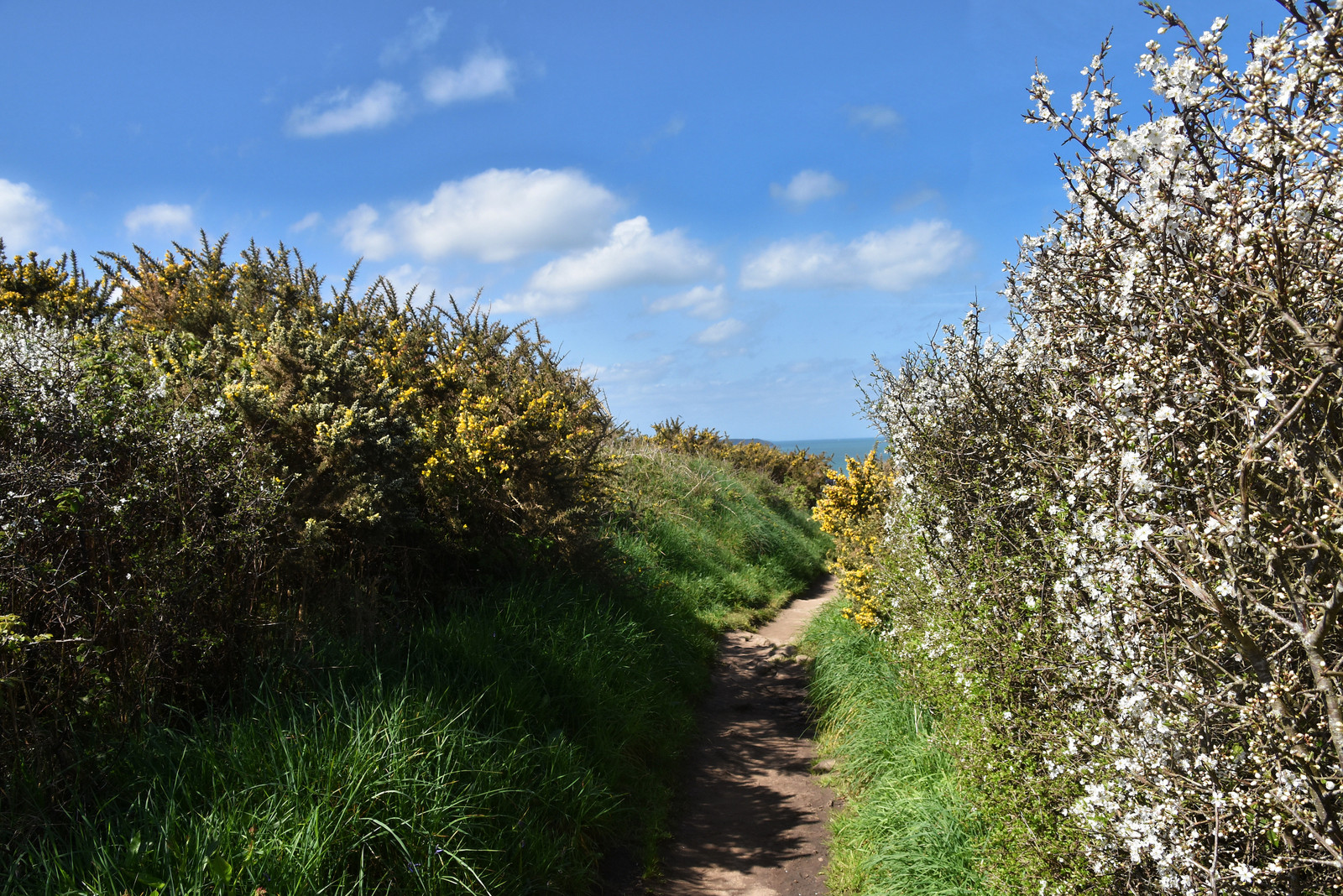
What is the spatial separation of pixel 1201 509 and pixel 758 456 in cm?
2175

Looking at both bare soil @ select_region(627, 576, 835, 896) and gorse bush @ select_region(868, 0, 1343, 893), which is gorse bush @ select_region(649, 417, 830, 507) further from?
gorse bush @ select_region(868, 0, 1343, 893)

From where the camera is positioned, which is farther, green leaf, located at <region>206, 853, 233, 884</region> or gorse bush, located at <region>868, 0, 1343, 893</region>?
green leaf, located at <region>206, 853, 233, 884</region>

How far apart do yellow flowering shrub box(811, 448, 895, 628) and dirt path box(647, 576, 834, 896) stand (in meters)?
1.18

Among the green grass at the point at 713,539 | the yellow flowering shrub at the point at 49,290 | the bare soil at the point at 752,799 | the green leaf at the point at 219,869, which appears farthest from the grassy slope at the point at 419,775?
the yellow flowering shrub at the point at 49,290

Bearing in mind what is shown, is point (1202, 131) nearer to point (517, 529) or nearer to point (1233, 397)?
point (1233, 397)

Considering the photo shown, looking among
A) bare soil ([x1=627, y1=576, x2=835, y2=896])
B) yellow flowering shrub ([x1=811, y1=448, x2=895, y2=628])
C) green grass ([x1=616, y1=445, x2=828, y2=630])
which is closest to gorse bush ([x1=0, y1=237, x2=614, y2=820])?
green grass ([x1=616, y1=445, x2=828, y2=630])

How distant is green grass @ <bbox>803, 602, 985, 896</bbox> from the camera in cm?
384

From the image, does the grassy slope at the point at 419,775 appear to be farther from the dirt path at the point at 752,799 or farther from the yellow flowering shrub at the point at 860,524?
the yellow flowering shrub at the point at 860,524

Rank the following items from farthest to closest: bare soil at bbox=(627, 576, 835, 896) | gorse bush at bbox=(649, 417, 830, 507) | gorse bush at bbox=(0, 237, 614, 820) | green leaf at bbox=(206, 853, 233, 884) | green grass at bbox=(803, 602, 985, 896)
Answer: gorse bush at bbox=(649, 417, 830, 507) < bare soil at bbox=(627, 576, 835, 896) < green grass at bbox=(803, 602, 985, 896) < gorse bush at bbox=(0, 237, 614, 820) < green leaf at bbox=(206, 853, 233, 884)

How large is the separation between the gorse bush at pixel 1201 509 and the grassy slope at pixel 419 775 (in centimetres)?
252

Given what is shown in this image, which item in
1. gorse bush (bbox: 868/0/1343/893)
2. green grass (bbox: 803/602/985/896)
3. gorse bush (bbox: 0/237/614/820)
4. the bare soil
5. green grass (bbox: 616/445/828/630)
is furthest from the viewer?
green grass (bbox: 616/445/828/630)

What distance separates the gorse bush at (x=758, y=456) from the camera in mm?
21422

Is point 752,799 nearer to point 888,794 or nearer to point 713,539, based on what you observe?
point 888,794

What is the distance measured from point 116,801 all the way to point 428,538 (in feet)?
10.8
